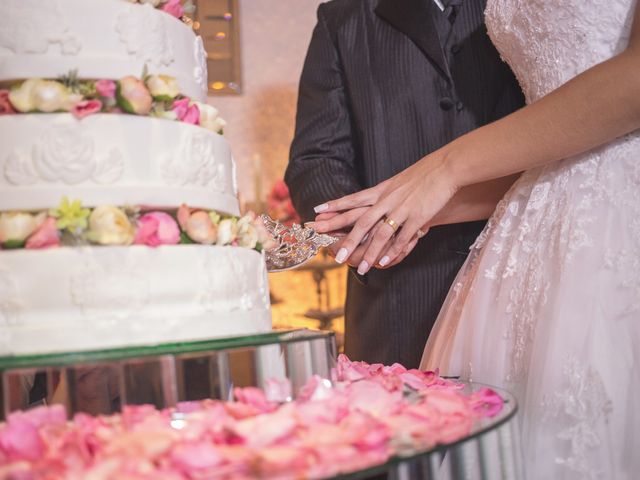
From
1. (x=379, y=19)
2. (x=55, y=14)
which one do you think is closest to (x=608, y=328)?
(x=55, y=14)

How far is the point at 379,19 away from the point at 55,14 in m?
1.36

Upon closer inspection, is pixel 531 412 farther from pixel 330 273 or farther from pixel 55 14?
pixel 330 273

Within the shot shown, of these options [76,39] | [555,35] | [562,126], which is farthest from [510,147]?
[76,39]

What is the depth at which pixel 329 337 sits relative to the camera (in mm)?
1148

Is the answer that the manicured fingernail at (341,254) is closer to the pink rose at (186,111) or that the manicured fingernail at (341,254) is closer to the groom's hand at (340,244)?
the groom's hand at (340,244)

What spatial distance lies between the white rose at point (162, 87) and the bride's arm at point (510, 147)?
0.56 m

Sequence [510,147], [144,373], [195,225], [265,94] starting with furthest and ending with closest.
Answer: [265,94] → [510,147] → [195,225] → [144,373]

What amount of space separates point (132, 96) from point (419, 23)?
128 centimetres

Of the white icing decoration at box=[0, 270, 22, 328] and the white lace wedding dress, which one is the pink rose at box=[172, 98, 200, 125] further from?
the white lace wedding dress

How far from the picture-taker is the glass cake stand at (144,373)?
0.93 metres

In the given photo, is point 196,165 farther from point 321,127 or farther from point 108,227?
point 321,127

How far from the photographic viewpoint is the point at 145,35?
1.22 m

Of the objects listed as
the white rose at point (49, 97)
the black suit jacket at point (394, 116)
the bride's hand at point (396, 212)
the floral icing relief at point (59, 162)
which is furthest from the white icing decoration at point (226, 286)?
the black suit jacket at point (394, 116)

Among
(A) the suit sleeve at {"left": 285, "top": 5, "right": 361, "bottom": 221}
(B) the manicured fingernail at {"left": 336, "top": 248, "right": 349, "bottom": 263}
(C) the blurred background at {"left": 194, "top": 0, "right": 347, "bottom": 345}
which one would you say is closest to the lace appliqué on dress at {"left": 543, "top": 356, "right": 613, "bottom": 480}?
(B) the manicured fingernail at {"left": 336, "top": 248, "right": 349, "bottom": 263}
